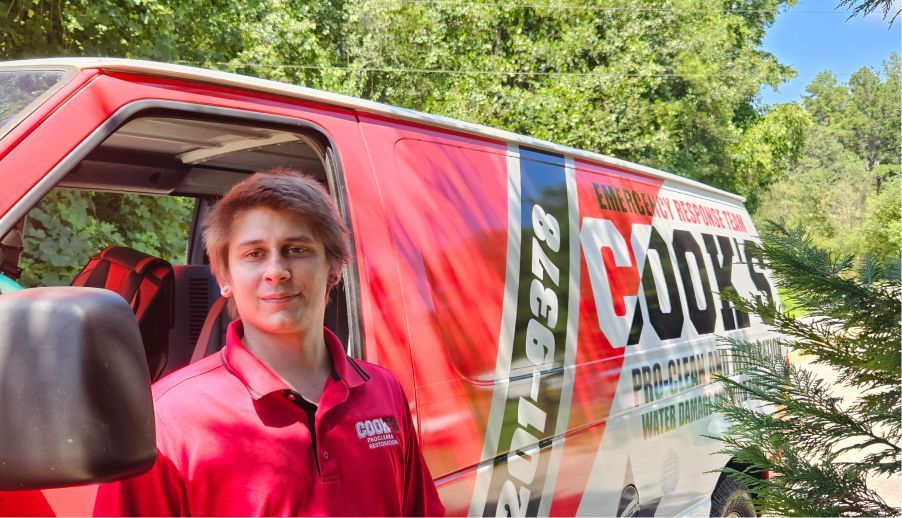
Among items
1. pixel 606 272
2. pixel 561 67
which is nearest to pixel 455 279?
pixel 606 272

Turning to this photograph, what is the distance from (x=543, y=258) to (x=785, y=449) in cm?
170

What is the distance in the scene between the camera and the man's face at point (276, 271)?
1916 mm

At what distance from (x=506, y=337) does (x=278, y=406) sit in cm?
147

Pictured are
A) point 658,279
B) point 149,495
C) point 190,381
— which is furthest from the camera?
point 658,279

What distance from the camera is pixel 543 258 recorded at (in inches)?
139

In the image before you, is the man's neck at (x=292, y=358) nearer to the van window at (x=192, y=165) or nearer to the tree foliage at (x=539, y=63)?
the van window at (x=192, y=165)

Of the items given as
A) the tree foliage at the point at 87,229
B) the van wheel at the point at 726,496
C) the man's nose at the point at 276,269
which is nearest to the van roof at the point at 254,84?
the man's nose at the point at 276,269

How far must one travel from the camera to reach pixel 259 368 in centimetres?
184

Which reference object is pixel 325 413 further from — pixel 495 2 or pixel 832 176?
pixel 832 176

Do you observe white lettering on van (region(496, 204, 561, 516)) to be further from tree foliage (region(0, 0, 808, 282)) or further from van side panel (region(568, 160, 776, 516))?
tree foliage (region(0, 0, 808, 282))

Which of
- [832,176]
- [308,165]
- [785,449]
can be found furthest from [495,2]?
[832,176]

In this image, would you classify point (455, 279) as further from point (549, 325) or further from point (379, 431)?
point (379, 431)

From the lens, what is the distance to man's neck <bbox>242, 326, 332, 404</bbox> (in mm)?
1910

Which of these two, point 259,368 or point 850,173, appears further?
point 850,173
